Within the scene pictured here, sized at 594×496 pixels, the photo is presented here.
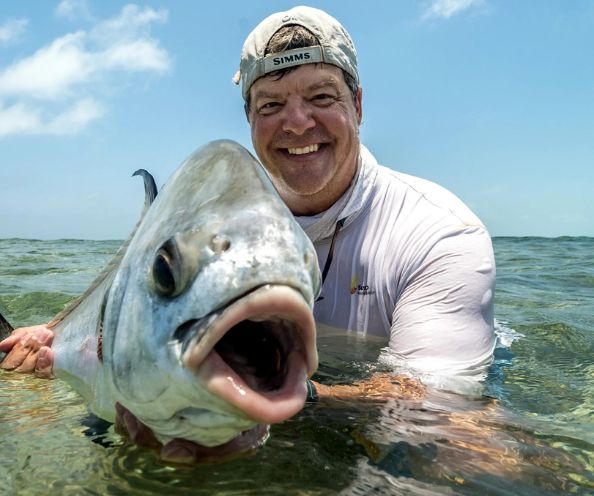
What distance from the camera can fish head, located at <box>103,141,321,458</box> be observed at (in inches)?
52.8

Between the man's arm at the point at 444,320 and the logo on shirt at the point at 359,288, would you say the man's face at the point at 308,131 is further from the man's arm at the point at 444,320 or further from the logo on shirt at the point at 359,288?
the man's arm at the point at 444,320

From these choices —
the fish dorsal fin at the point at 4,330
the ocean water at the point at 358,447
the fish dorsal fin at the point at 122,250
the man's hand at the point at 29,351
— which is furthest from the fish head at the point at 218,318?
the fish dorsal fin at the point at 4,330

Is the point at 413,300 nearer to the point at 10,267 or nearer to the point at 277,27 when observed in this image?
the point at 277,27

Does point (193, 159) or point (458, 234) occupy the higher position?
point (193, 159)

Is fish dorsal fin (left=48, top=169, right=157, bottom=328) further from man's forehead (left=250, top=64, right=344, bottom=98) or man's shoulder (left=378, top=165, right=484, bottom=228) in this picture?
man's shoulder (left=378, top=165, right=484, bottom=228)

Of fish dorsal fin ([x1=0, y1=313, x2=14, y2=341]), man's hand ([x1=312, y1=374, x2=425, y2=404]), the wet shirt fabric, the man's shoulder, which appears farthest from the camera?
fish dorsal fin ([x1=0, y1=313, x2=14, y2=341])

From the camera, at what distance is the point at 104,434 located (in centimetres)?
229

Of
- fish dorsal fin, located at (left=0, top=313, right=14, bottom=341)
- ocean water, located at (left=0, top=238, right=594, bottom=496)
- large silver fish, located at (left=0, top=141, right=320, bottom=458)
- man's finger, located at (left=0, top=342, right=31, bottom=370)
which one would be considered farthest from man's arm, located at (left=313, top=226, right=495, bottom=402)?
fish dorsal fin, located at (left=0, top=313, right=14, bottom=341)

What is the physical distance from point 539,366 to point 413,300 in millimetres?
1548

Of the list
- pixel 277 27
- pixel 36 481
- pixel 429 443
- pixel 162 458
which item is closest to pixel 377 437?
pixel 429 443

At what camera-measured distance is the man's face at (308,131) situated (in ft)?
11.3

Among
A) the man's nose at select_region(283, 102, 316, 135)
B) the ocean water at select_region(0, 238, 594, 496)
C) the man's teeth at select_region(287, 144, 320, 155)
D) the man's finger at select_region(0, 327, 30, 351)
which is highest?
the man's nose at select_region(283, 102, 316, 135)

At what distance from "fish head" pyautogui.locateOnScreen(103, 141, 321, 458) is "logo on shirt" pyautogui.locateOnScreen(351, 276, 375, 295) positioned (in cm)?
180

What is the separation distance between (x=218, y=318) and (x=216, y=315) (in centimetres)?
1
